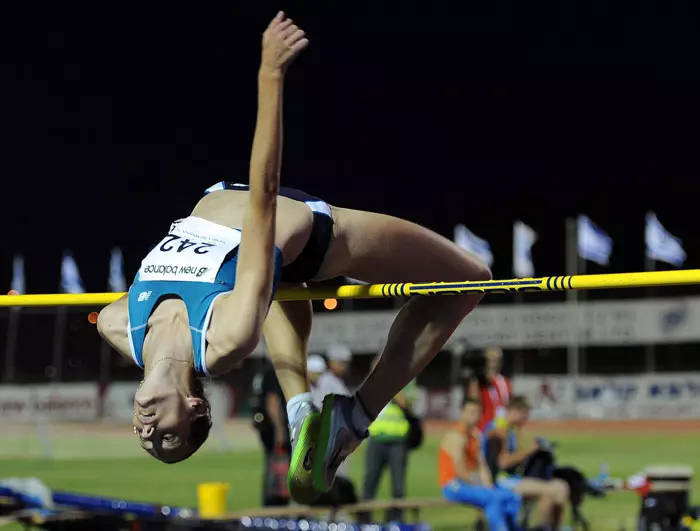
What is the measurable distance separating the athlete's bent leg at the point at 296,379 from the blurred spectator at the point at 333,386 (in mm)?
3290

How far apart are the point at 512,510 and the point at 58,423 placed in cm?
1837

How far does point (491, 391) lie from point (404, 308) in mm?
5501

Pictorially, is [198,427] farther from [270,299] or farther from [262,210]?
[262,210]

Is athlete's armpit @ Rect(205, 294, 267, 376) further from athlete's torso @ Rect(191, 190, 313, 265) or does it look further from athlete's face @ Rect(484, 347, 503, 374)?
athlete's face @ Rect(484, 347, 503, 374)

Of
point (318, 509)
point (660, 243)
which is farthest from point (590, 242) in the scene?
point (318, 509)

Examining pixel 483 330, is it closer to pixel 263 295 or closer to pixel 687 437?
pixel 687 437

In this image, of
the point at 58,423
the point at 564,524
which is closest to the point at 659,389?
the point at 58,423

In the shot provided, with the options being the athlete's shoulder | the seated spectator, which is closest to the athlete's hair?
the athlete's shoulder

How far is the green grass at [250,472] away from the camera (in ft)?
36.2

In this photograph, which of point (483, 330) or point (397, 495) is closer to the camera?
point (397, 495)

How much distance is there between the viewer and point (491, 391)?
984cm

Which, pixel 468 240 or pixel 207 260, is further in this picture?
pixel 468 240

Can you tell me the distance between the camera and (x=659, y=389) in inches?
1024

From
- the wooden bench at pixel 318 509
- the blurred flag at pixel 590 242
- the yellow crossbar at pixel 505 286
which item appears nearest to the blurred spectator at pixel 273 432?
the wooden bench at pixel 318 509
